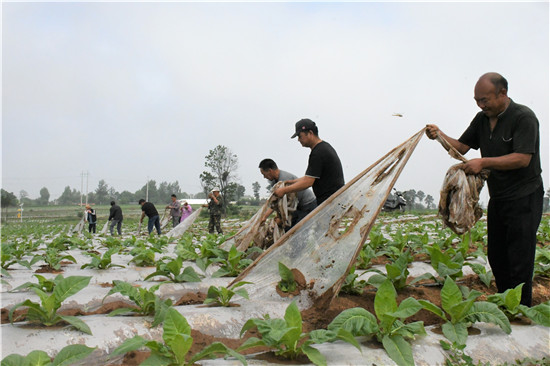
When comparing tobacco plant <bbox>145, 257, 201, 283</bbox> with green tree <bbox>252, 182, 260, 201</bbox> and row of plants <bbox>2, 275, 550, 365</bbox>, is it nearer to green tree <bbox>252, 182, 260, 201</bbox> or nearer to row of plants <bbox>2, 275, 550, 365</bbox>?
row of plants <bbox>2, 275, 550, 365</bbox>

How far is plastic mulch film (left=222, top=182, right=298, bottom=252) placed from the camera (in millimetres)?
4746

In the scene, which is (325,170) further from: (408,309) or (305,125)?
(408,309)

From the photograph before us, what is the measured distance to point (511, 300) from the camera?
2.68 metres

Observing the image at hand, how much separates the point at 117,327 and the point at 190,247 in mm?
3243

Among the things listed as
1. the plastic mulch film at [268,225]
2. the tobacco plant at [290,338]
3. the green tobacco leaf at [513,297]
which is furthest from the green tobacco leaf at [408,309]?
the plastic mulch film at [268,225]

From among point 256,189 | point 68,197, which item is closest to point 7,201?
point 256,189

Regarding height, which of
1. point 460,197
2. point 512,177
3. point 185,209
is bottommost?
point 185,209

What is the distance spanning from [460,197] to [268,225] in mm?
2448

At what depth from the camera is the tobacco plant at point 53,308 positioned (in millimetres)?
2428

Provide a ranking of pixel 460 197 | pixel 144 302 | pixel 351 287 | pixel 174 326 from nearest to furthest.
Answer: pixel 174 326 < pixel 144 302 < pixel 460 197 < pixel 351 287

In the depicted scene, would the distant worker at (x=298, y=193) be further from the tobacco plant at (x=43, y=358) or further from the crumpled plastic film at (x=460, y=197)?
the tobacco plant at (x=43, y=358)

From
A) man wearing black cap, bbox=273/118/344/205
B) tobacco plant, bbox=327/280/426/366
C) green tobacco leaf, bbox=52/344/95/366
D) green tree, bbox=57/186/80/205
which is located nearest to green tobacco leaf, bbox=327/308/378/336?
tobacco plant, bbox=327/280/426/366

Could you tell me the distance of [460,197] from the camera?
310 cm

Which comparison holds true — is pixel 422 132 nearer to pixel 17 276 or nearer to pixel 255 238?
pixel 255 238
